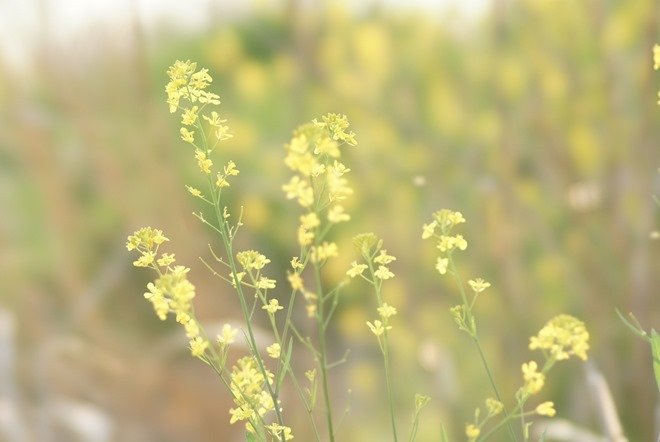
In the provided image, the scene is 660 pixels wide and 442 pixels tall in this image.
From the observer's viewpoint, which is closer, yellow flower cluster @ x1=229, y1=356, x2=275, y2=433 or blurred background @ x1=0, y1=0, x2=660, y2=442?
yellow flower cluster @ x1=229, y1=356, x2=275, y2=433

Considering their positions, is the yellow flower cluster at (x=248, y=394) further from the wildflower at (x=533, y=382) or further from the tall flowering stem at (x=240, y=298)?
the wildflower at (x=533, y=382)

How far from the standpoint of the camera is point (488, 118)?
1.37 metres

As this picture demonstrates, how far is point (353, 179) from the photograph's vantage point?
1349mm

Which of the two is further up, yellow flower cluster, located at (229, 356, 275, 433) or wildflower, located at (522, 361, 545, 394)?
yellow flower cluster, located at (229, 356, 275, 433)

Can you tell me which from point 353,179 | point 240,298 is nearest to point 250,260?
point 240,298

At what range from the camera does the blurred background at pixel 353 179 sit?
1.32 m

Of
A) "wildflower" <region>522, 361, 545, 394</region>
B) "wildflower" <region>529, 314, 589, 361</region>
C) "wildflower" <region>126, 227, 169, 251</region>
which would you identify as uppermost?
"wildflower" <region>126, 227, 169, 251</region>

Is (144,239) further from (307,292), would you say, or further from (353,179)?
(353,179)

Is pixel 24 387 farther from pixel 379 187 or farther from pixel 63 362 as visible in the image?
pixel 379 187

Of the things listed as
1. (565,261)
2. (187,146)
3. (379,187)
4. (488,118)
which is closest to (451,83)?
(488,118)

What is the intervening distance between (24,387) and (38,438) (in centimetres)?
17

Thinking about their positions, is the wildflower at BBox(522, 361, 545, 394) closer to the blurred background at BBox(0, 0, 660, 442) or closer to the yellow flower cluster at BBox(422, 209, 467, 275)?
the yellow flower cluster at BBox(422, 209, 467, 275)

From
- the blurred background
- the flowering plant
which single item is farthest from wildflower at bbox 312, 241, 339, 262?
the blurred background

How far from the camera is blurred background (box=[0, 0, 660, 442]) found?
132cm
